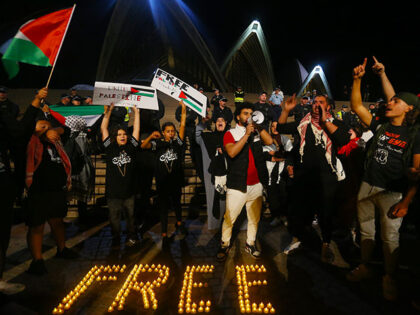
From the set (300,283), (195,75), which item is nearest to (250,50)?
(195,75)

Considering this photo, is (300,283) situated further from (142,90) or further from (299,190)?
(142,90)

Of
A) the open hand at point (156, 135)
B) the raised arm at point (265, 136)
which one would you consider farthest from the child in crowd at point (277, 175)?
the open hand at point (156, 135)

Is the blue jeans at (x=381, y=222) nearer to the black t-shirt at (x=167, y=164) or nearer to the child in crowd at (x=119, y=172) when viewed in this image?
the black t-shirt at (x=167, y=164)

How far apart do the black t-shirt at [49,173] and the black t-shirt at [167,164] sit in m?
1.54

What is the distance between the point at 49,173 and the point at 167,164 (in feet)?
6.13

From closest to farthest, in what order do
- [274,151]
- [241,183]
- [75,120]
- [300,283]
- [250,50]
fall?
[300,283] < [241,183] < [274,151] < [75,120] < [250,50]

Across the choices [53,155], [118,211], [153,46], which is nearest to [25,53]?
[53,155]

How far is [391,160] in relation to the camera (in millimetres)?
2939

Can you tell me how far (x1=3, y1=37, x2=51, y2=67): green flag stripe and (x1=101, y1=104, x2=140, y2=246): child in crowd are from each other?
1223mm

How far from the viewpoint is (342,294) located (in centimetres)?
303

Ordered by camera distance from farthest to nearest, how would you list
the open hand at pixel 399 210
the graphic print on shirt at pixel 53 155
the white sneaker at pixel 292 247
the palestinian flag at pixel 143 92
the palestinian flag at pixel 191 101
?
1. the palestinian flag at pixel 191 101
2. the palestinian flag at pixel 143 92
3. the white sneaker at pixel 292 247
4. the graphic print on shirt at pixel 53 155
5. the open hand at pixel 399 210

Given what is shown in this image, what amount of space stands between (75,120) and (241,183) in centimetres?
433

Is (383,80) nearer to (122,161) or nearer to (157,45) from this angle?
(122,161)

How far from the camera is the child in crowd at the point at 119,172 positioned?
4152mm
